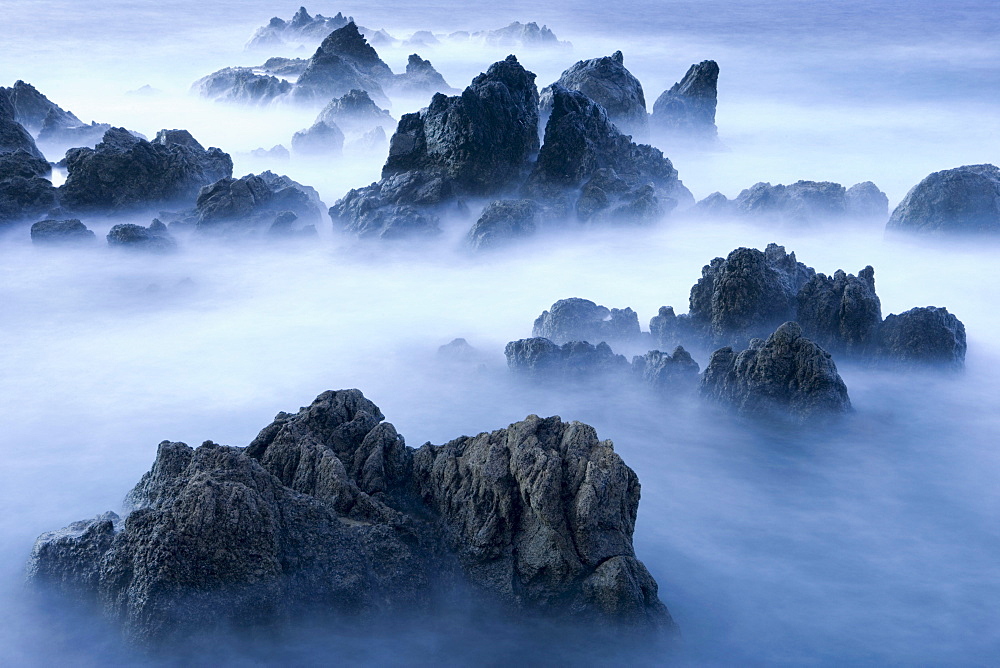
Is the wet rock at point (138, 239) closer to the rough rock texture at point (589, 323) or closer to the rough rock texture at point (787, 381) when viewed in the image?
the rough rock texture at point (589, 323)

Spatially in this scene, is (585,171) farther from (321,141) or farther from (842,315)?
(321,141)

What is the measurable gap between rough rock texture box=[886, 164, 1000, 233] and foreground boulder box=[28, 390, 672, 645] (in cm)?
1236

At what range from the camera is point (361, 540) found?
5.83m

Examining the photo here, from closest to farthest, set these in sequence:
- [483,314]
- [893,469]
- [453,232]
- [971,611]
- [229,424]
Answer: [971,611] → [893,469] → [229,424] → [483,314] → [453,232]

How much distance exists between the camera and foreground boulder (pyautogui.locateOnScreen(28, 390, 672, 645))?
5.38m

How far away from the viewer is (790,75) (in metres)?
38.1

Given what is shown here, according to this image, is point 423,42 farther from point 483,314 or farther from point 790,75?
point 483,314

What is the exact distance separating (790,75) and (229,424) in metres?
34.6

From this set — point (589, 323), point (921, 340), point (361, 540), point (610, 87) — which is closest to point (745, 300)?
point (589, 323)

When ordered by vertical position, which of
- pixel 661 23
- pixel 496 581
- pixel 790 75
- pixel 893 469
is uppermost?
pixel 661 23


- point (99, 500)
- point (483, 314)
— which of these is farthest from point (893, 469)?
point (99, 500)

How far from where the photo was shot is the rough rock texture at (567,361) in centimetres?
1027

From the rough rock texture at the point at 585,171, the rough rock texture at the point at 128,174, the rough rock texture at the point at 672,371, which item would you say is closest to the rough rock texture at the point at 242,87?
the rough rock texture at the point at 128,174

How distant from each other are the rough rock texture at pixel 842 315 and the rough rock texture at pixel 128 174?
11.7 metres
